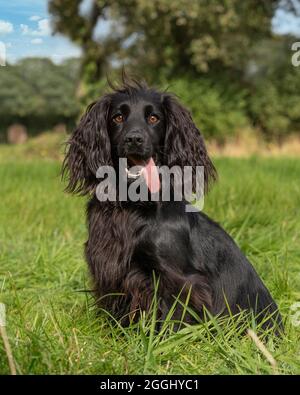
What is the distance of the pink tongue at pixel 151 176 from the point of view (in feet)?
10.7

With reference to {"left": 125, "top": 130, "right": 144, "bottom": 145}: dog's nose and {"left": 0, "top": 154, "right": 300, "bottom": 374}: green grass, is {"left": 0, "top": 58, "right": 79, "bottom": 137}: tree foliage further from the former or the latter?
{"left": 125, "top": 130, "right": 144, "bottom": 145}: dog's nose

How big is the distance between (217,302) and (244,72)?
1832 centimetres

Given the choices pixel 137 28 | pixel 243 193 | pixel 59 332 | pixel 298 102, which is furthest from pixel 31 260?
pixel 298 102

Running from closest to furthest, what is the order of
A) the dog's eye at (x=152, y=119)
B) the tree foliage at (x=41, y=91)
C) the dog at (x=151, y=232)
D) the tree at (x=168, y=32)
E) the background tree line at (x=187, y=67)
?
the dog at (x=151, y=232) → the dog's eye at (x=152, y=119) → the tree at (x=168, y=32) → the background tree line at (x=187, y=67) → the tree foliage at (x=41, y=91)

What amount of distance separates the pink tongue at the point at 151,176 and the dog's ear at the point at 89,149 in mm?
255

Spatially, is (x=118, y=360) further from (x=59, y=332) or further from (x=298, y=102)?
(x=298, y=102)

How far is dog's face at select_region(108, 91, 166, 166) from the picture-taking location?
10.4 ft

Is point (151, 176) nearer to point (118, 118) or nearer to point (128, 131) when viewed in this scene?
point (128, 131)

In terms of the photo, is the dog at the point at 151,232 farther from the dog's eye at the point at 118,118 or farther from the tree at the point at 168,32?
the tree at the point at 168,32

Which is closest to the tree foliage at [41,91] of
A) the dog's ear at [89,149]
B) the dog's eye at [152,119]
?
the dog's ear at [89,149]

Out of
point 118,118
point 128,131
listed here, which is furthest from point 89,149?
point 128,131

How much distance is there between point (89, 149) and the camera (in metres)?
3.50

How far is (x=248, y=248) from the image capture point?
192 inches

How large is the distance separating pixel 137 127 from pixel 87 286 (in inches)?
59.1
